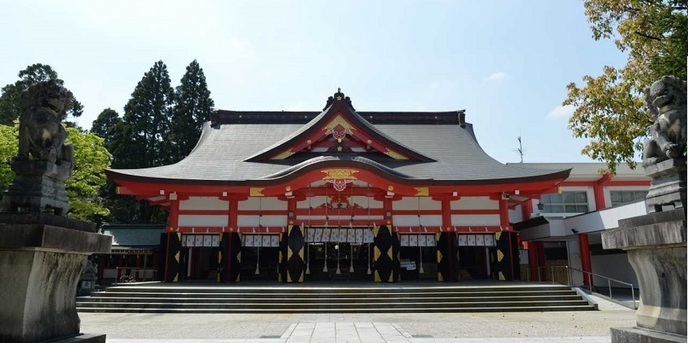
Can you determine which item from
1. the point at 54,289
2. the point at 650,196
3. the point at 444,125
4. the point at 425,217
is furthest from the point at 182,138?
the point at 650,196

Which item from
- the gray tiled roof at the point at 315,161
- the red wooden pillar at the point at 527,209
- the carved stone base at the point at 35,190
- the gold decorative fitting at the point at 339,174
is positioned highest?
the gray tiled roof at the point at 315,161

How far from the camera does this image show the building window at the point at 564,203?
24.7 m

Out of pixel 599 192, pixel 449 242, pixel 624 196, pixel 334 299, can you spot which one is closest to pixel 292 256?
pixel 334 299

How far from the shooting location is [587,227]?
60.6 feet

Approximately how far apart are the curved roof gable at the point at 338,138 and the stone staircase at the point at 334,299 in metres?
7.41

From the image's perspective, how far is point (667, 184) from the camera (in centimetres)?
429

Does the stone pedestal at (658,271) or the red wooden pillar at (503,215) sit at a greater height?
the red wooden pillar at (503,215)

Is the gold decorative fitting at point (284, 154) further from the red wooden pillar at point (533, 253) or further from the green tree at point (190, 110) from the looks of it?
the green tree at point (190, 110)

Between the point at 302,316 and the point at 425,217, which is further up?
the point at 425,217

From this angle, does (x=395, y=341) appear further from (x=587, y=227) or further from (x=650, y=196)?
(x=587, y=227)

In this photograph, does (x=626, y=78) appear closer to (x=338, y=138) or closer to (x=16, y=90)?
(x=338, y=138)

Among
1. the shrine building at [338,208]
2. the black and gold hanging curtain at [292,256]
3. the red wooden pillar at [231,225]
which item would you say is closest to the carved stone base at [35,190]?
the shrine building at [338,208]

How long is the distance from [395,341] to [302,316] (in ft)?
16.3

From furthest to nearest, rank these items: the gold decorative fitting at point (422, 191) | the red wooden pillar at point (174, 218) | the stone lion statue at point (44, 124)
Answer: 1. the red wooden pillar at point (174, 218)
2. the gold decorative fitting at point (422, 191)
3. the stone lion statue at point (44, 124)
